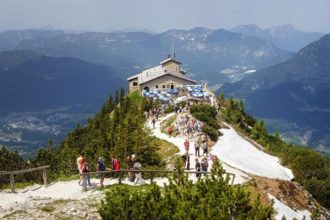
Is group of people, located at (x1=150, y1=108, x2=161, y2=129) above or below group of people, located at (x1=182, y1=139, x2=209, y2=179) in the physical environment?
above

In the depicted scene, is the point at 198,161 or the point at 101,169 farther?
the point at 198,161

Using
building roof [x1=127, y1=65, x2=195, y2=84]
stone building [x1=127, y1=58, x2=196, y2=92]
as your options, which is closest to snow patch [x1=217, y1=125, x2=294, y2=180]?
stone building [x1=127, y1=58, x2=196, y2=92]

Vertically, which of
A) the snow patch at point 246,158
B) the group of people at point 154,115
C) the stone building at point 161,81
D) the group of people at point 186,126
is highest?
the stone building at point 161,81

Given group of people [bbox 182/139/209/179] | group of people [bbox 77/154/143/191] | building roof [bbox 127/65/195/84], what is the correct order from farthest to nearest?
building roof [bbox 127/65/195/84], group of people [bbox 182/139/209/179], group of people [bbox 77/154/143/191]

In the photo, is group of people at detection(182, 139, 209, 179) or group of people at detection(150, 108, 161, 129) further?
group of people at detection(150, 108, 161, 129)

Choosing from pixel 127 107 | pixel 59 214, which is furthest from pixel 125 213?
pixel 127 107

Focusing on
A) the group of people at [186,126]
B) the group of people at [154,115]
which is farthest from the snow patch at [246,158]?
the group of people at [154,115]

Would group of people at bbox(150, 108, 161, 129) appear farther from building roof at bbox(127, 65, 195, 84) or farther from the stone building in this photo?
building roof at bbox(127, 65, 195, 84)

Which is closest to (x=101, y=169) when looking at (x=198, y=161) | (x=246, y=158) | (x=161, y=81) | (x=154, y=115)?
(x=198, y=161)

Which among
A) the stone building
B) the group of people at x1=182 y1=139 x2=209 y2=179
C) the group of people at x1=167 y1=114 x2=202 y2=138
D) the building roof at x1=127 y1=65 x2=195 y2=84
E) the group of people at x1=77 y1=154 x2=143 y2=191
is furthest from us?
the building roof at x1=127 y1=65 x2=195 y2=84

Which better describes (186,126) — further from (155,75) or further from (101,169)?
(155,75)

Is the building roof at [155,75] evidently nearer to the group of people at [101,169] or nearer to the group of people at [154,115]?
the group of people at [154,115]

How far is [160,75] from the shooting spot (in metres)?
98.8

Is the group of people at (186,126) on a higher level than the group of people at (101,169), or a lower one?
higher
